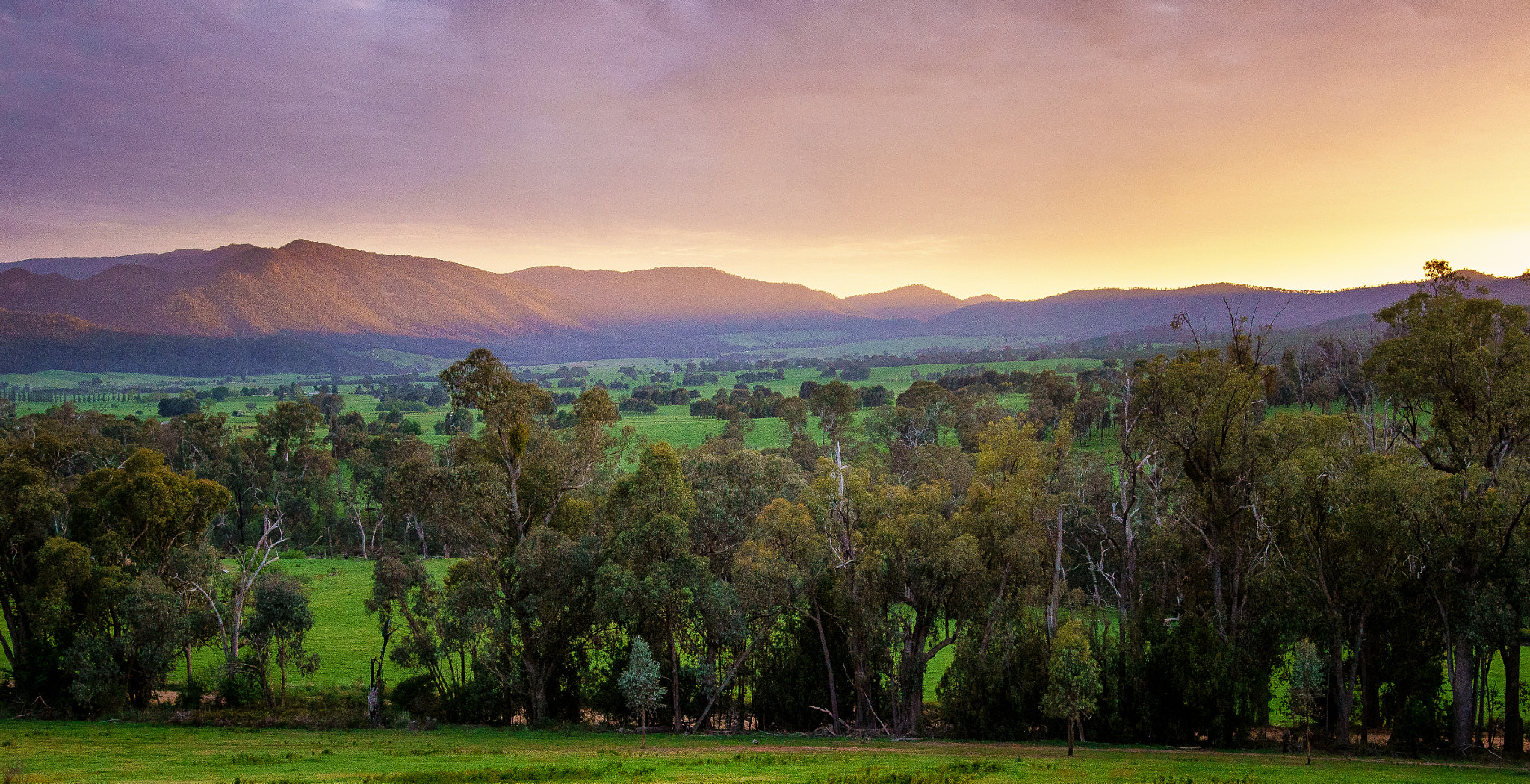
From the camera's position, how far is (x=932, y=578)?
33.4 metres

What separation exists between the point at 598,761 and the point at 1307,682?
2344 cm

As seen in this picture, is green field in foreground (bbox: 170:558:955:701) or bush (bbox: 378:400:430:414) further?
bush (bbox: 378:400:430:414)

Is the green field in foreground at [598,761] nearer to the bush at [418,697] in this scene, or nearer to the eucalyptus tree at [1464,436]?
the bush at [418,697]

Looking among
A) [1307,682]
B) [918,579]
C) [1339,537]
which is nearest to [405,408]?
[918,579]

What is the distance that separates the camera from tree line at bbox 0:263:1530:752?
30.1 metres

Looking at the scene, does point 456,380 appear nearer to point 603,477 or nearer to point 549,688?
point 603,477

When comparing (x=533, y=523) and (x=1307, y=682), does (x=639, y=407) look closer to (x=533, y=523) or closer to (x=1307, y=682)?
(x=533, y=523)

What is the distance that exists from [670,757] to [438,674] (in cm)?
1617

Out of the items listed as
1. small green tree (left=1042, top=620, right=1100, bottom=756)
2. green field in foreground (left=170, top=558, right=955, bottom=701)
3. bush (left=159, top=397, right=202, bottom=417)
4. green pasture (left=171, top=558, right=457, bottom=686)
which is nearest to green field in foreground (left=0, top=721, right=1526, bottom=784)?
small green tree (left=1042, top=620, right=1100, bottom=756)

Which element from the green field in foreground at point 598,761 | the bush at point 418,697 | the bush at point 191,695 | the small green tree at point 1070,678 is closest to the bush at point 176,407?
the bush at point 191,695

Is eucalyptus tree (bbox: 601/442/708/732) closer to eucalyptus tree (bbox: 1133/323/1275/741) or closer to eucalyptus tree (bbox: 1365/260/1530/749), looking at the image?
eucalyptus tree (bbox: 1133/323/1275/741)

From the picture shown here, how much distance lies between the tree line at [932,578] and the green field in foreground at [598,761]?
108 inches

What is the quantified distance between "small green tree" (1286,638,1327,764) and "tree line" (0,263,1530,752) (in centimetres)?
20

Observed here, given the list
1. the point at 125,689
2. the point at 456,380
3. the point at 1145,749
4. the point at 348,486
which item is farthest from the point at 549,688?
the point at 348,486
